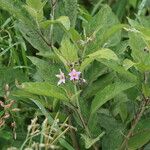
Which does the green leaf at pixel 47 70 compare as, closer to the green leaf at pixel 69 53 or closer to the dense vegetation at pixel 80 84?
the dense vegetation at pixel 80 84

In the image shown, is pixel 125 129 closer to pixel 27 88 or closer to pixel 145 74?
pixel 145 74

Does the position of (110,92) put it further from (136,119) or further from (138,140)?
(138,140)

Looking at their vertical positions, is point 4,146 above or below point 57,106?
below

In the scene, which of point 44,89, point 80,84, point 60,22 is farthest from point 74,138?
point 60,22

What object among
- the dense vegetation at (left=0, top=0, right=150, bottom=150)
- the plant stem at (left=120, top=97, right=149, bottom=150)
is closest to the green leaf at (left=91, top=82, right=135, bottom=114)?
the dense vegetation at (left=0, top=0, right=150, bottom=150)

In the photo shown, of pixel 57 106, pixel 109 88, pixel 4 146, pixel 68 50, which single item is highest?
pixel 68 50

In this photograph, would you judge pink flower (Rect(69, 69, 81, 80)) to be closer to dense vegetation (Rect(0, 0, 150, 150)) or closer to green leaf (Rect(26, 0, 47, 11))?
dense vegetation (Rect(0, 0, 150, 150))

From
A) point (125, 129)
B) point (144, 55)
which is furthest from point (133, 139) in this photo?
point (144, 55)
